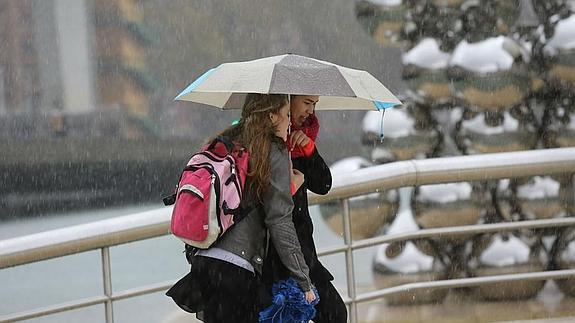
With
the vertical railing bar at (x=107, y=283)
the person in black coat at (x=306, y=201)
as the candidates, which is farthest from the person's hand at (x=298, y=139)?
the vertical railing bar at (x=107, y=283)

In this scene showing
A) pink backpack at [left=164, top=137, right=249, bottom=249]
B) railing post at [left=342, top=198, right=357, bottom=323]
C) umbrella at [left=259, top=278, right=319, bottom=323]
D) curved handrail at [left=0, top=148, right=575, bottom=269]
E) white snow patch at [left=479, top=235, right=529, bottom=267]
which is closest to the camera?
pink backpack at [left=164, top=137, right=249, bottom=249]

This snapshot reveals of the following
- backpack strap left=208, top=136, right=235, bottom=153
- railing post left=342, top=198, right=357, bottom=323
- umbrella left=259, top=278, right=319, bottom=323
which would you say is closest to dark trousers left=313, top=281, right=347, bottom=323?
umbrella left=259, top=278, right=319, bottom=323

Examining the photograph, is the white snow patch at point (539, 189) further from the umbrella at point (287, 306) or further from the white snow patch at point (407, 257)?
the umbrella at point (287, 306)

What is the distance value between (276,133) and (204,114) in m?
22.5

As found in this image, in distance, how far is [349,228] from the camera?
392 cm

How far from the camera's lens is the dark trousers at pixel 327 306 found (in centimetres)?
310

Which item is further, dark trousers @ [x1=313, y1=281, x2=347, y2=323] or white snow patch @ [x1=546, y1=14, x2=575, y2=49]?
white snow patch @ [x1=546, y1=14, x2=575, y2=49]

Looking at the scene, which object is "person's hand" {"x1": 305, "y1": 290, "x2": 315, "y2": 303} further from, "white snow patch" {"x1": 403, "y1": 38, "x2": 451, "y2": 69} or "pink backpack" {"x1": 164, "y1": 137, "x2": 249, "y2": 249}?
"white snow patch" {"x1": 403, "y1": 38, "x2": 451, "y2": 69}

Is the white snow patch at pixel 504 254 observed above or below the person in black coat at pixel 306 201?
below

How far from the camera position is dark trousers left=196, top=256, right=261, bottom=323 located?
2.86 metres

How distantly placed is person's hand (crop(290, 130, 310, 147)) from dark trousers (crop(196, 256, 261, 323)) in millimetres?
360

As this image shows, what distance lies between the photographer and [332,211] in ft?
16.9

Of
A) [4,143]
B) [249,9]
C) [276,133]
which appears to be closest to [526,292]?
[276,133]

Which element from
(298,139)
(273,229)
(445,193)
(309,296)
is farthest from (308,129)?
(445,193)
